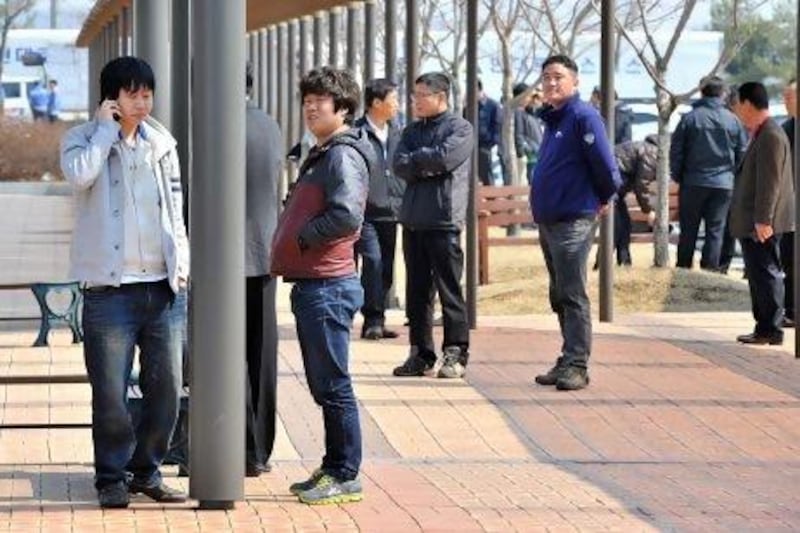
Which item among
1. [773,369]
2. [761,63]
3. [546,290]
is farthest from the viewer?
[761,63]

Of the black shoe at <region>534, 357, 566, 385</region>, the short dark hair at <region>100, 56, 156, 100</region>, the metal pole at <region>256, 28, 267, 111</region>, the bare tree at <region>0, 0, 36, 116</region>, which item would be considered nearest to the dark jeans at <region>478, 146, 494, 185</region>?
the metal pole at <region>256, 28, 267, 111</region>

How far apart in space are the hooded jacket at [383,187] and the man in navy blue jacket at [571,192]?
2.43 metres

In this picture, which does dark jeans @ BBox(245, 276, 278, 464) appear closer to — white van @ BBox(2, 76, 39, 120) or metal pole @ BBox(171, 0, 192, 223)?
metal pole @ BBox(171, 0, 192, 223)

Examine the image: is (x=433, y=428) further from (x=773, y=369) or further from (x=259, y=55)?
(x=259, y=55)

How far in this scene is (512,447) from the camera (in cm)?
1145

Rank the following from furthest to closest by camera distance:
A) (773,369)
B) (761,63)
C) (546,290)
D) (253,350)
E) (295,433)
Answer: (761,63)
(546,290)
(773,369)
(295,433)
(253,350)

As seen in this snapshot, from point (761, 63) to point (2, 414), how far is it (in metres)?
65.8

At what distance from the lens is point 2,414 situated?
12172 mm

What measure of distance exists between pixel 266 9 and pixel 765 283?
33.7 ft

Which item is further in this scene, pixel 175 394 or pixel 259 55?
pixel 259 55

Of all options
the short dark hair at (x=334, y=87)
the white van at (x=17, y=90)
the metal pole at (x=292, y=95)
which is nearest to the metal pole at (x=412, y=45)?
the short dark hair at (x=334, y=87)

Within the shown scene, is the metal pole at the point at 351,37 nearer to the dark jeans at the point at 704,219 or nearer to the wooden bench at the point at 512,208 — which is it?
the wooden bench at the point at 512,208

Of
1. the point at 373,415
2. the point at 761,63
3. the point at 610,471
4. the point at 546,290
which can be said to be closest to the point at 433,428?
the point at 373,415

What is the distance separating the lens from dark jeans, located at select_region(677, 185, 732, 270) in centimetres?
2233
